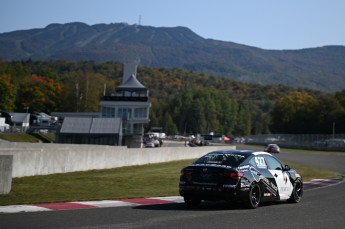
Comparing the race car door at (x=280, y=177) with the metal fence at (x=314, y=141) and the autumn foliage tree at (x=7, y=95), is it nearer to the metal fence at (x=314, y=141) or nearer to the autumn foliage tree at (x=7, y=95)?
the metal fence at (x=314, y=141)

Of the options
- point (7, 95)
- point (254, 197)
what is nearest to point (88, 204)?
point (254, 197)

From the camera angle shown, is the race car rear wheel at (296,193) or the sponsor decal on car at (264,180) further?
the race car rear wheel at (296,193)

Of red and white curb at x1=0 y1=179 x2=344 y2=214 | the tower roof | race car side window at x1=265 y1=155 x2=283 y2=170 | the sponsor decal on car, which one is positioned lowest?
red and white curb at x1=0 y1=179 x2=344 y2=214

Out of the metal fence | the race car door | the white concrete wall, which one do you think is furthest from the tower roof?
the race car door

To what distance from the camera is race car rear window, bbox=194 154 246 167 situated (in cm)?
1435

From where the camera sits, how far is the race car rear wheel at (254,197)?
14.1 meters

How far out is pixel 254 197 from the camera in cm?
1440

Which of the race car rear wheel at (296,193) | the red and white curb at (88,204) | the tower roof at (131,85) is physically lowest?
the red and white curb at (88,204)

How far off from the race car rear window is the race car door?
1.26 meters

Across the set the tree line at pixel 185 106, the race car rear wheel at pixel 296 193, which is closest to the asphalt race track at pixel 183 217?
the race car rear wheel at pixel 296 193

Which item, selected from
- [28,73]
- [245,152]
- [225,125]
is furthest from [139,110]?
[245,152]

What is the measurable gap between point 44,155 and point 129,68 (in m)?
101

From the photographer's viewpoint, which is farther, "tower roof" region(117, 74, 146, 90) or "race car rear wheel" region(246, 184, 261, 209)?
"tower roof" region(117, 74, 146, 90)

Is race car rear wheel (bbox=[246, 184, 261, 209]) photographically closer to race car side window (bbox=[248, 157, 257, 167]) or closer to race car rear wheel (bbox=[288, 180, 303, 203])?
race car side window (bbox=[248, 157, 257, 167])
